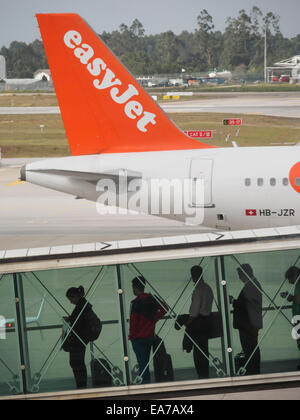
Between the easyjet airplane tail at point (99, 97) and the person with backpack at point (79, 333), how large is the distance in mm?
15336

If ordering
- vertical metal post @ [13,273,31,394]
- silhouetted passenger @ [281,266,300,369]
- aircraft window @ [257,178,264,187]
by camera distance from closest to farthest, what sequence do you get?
vertical metal post @ [13,273,31,394] < silhouetted passenger @ [281,266,300,369] < aircraft window @ [257,178,264,187]

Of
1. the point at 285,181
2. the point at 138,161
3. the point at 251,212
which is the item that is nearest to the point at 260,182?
the point at 285,181

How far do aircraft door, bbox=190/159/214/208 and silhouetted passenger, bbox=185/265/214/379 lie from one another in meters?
13.6

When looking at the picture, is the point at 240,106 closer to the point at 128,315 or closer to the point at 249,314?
the point at 249,314

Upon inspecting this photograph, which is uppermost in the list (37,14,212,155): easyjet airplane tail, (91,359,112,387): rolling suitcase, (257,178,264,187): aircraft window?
(37,14,212,155): easyjet airplane tail

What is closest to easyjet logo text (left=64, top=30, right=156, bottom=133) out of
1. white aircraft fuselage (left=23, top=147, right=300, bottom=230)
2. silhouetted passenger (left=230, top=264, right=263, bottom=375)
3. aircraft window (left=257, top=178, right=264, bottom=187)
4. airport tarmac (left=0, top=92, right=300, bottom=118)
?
A: white aircraft fuselage (left=23, top=147, right=300, bottom=230)

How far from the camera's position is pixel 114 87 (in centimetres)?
2795

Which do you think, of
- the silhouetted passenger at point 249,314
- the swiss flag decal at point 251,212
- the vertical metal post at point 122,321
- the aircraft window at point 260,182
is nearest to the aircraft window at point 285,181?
the aircraft window at point 260,182

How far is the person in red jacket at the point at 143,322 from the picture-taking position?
43.4 feet

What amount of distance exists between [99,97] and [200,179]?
5.23 meters

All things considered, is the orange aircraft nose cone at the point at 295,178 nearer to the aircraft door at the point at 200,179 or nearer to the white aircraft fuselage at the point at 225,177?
the white aircraft fuselage at the point at 225,177

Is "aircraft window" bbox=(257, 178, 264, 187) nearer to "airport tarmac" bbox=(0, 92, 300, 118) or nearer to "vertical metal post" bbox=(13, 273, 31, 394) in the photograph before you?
"vertical metal post" bbox=(13, 273, 31, 394)

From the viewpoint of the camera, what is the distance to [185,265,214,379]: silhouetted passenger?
13.3 metres
